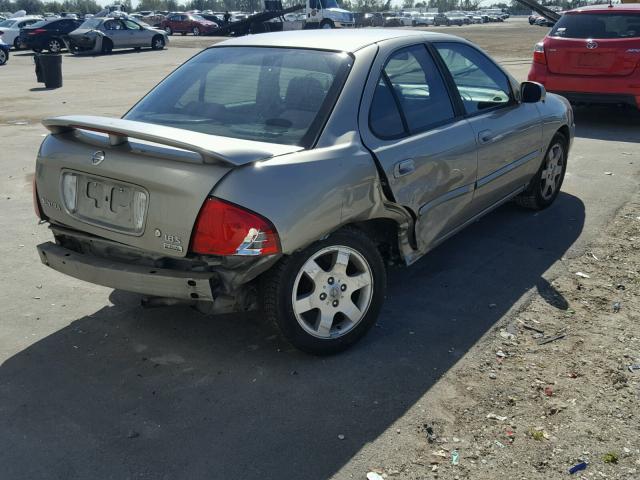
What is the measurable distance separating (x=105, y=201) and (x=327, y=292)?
1.26 meters

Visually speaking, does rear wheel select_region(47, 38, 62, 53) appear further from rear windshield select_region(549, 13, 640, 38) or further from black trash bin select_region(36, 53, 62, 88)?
rear windshield select_region(549, 13, 640, 38)

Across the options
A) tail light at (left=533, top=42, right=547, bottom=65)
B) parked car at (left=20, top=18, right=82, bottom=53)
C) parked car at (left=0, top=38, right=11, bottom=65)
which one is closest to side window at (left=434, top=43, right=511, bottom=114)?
tail light at (left=533, top=42, right=547, bottom=65)

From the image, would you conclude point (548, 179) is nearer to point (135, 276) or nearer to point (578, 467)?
point (578, 467)

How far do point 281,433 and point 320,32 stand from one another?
2.70 m

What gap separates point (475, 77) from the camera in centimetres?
508

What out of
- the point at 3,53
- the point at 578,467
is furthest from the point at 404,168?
the point at 3,53

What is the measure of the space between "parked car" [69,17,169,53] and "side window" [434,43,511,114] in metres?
27.8

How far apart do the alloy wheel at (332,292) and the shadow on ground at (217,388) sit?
7.5 inches

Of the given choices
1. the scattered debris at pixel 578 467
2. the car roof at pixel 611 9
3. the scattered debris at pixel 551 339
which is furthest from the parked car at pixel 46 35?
the scattered debris at pixel 578 467

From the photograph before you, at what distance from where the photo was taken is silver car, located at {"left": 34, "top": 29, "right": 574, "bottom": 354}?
3.27m

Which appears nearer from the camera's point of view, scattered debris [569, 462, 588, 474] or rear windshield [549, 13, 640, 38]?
scattered debris [569, 462, 588, 474]

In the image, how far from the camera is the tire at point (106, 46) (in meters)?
30.2

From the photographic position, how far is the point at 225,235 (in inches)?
126

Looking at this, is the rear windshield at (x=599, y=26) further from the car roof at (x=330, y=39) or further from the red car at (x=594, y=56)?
the car roof at (x=330, y=39)
